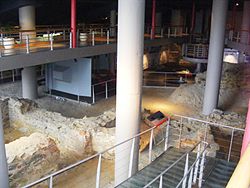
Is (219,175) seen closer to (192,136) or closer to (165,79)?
(192,136)

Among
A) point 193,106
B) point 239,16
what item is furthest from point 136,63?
point 239,16

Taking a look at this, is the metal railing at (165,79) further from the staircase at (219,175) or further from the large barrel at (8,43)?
the staircase at (219,175)

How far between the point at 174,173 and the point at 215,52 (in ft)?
25.2

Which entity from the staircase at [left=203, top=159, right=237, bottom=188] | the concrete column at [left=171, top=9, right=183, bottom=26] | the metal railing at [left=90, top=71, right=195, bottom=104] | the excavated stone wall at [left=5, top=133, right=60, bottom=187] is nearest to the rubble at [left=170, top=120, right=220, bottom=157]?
the staircase at [left=203, top=159, right=237, bottom=188]

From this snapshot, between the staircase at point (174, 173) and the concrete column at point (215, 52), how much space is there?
21.6ft

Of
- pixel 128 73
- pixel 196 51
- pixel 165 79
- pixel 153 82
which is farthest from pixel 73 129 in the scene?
pixel 196 51

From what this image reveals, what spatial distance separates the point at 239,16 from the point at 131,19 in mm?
24208

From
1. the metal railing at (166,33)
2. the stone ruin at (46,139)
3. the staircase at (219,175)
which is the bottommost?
the stone ruin at (46,139)

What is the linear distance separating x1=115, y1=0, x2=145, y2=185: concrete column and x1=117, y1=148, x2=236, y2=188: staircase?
0.66 metres

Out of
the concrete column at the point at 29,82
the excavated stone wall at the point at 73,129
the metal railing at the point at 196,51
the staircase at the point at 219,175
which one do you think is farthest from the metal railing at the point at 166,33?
the staircase at the point at 219,175

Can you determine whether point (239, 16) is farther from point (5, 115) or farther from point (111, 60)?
point (5, 115)

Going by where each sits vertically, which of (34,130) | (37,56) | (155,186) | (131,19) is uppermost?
(131,19)

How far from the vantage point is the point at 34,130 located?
1020 centimetres

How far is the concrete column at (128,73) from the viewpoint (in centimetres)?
510
